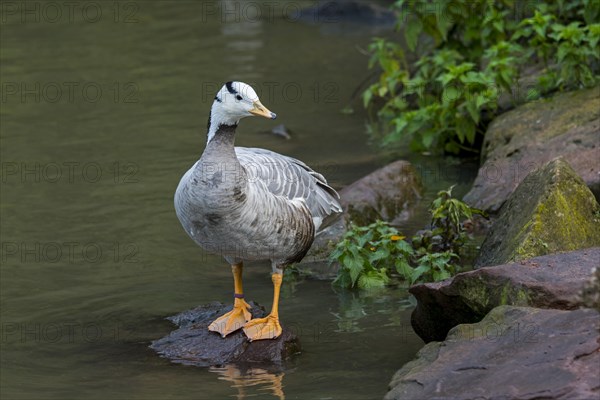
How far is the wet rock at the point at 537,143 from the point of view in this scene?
8688 mm

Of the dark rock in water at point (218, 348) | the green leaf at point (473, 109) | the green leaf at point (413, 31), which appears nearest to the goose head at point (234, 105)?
the dark rock in water at point (218, 348)

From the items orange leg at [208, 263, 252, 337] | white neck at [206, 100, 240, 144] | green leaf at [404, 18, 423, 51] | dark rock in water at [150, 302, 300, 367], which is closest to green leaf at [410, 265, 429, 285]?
dark rock in water at [150, 302, 300, 367]

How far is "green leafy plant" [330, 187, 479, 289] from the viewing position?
26.0 feet

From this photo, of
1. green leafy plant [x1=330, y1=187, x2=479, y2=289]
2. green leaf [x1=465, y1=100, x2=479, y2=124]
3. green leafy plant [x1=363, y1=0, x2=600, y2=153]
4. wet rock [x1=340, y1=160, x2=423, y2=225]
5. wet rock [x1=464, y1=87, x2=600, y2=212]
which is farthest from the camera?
green leaf [x1=465, y1=100, x2=479, y2=124]

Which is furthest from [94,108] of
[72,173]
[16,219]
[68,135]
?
[16,219]

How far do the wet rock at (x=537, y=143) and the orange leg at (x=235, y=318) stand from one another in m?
2.71

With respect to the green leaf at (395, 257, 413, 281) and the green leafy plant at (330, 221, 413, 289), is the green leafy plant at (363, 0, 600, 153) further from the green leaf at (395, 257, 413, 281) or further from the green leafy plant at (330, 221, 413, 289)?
the green leaf at (395, 257, 413, 281)

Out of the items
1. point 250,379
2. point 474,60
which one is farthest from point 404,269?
point 474,60

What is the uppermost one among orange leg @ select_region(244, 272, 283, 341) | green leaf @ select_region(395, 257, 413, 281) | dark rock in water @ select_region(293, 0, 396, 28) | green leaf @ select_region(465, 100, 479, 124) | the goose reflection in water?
dark rock in water @ select_region(293, 0, 396, 28)

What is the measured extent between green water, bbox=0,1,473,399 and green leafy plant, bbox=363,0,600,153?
1.66 feet

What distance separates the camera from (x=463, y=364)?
5305 mm

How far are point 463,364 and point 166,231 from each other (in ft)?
15.9

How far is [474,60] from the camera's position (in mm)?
11602

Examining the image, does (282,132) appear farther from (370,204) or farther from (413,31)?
(370,204)
